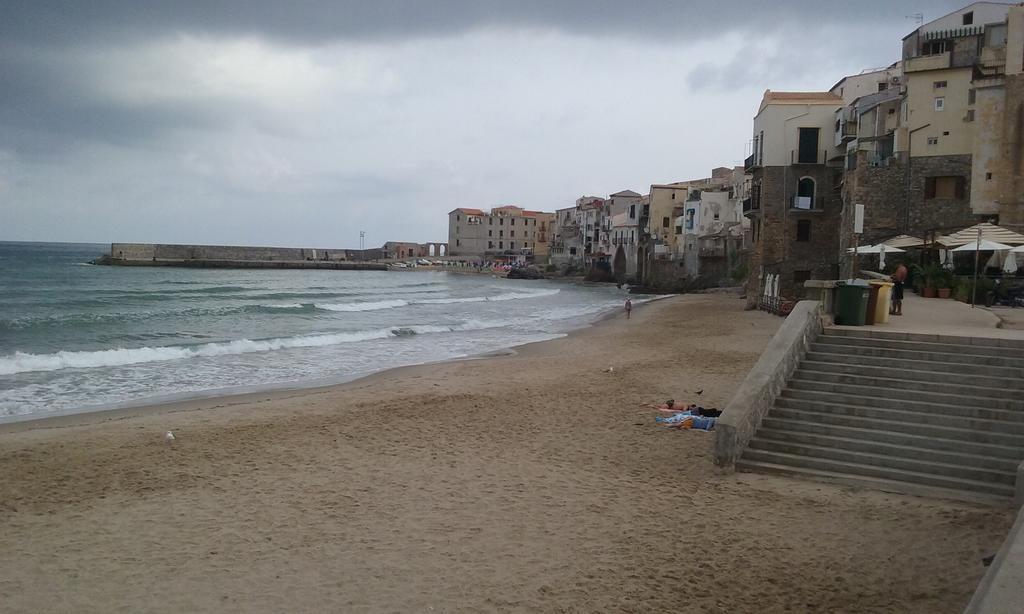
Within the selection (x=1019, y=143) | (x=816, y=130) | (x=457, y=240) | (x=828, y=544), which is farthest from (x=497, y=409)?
(x=457, y=240)

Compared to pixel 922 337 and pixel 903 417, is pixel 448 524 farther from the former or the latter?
pixel 922 337

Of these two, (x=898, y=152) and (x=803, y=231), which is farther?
(x=803, y=231)

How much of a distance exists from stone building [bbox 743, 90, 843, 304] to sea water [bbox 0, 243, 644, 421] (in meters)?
10.1

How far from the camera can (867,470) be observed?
835cm

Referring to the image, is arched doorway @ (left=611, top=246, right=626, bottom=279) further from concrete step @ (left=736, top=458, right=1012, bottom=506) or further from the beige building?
concrete step @ (left=736, top=458, right=1012, bottom=506)

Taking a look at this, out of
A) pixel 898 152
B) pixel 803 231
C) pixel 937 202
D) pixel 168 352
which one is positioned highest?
pixel 898 152

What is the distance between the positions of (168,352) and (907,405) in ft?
71.2

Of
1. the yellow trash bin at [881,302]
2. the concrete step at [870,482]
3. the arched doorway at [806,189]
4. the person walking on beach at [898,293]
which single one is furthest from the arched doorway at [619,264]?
the concrete step at [870,482]

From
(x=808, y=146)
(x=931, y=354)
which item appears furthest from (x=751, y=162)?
(x=931, y=354)

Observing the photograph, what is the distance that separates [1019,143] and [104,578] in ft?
100

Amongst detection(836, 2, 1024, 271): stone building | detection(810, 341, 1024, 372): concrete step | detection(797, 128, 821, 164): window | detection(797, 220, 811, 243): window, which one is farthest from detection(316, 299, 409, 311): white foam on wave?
detection(810, 341, 1024, 372): concrete step

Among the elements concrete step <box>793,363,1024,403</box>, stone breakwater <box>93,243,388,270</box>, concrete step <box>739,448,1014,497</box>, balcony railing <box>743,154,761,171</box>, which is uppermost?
balcony railing <box>743,154,761,171</box>

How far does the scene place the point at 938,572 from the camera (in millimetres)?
5969

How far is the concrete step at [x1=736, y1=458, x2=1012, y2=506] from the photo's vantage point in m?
7.61
